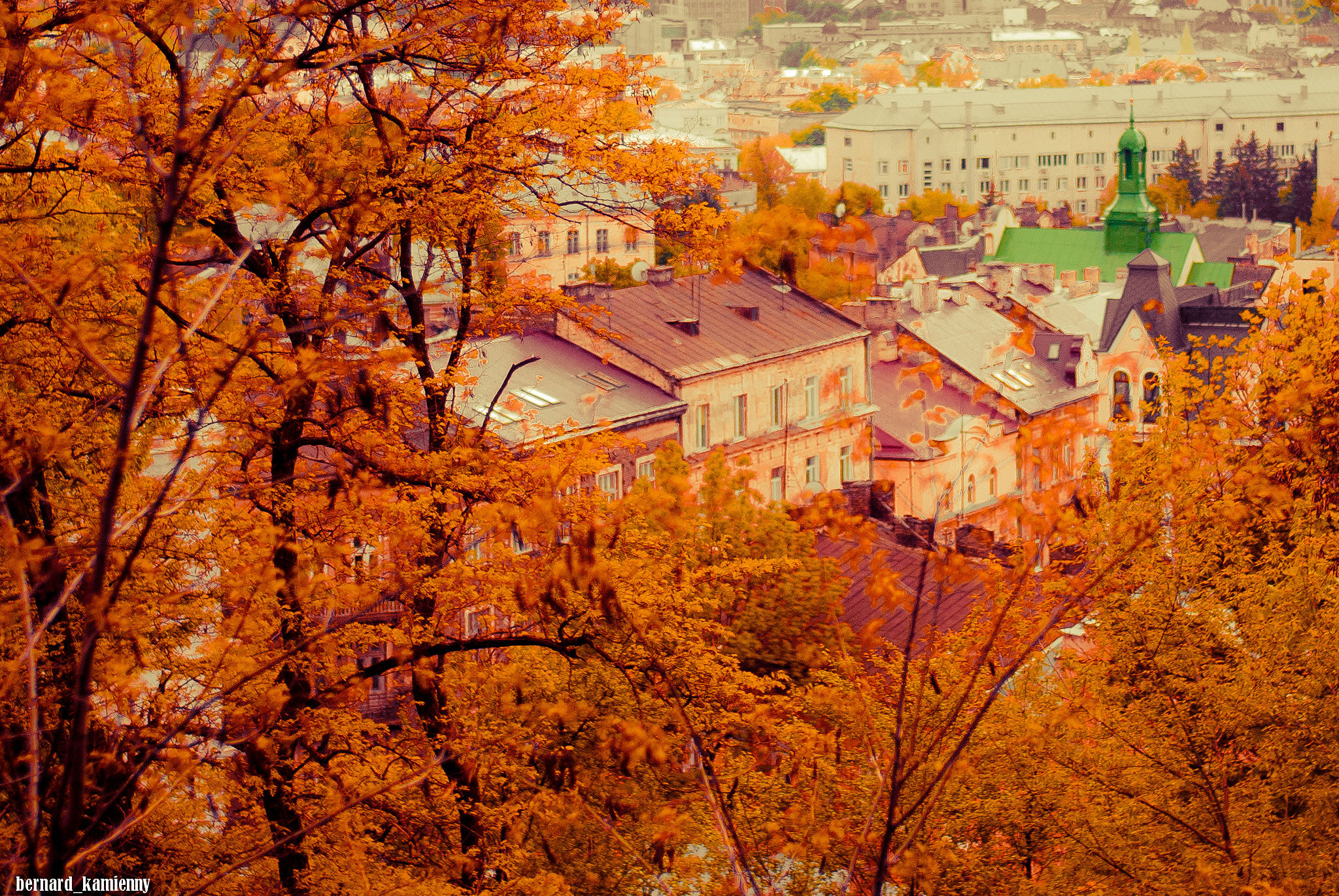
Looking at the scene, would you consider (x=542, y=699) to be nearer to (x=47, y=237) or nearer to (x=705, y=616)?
(x=47, y=237)

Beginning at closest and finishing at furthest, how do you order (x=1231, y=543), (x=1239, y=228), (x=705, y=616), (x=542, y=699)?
(x=542, y=699), (x=1231, y=543), (x=705, y=616), (x=1239, y=228)

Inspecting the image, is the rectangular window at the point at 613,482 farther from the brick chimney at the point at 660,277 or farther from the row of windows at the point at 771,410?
the brick chimney at the point at 660,277

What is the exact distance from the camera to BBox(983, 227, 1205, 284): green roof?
102000 mm

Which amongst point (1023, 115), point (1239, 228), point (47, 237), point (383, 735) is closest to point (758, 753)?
point (383, 735)

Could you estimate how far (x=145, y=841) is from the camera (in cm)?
1387

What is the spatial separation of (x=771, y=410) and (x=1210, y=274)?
5875cm

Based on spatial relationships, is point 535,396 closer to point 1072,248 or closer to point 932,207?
point 1072,248

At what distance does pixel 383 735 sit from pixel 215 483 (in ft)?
8.84

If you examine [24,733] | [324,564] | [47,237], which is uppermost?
[47,237]

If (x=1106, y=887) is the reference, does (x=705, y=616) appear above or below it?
below

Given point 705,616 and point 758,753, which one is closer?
point 758,753

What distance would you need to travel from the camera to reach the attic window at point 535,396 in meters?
38.9

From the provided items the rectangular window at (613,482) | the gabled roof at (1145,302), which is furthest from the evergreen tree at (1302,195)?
the rectangular window at (613,482)

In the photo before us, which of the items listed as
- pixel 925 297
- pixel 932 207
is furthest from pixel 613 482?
pixel 932 207
